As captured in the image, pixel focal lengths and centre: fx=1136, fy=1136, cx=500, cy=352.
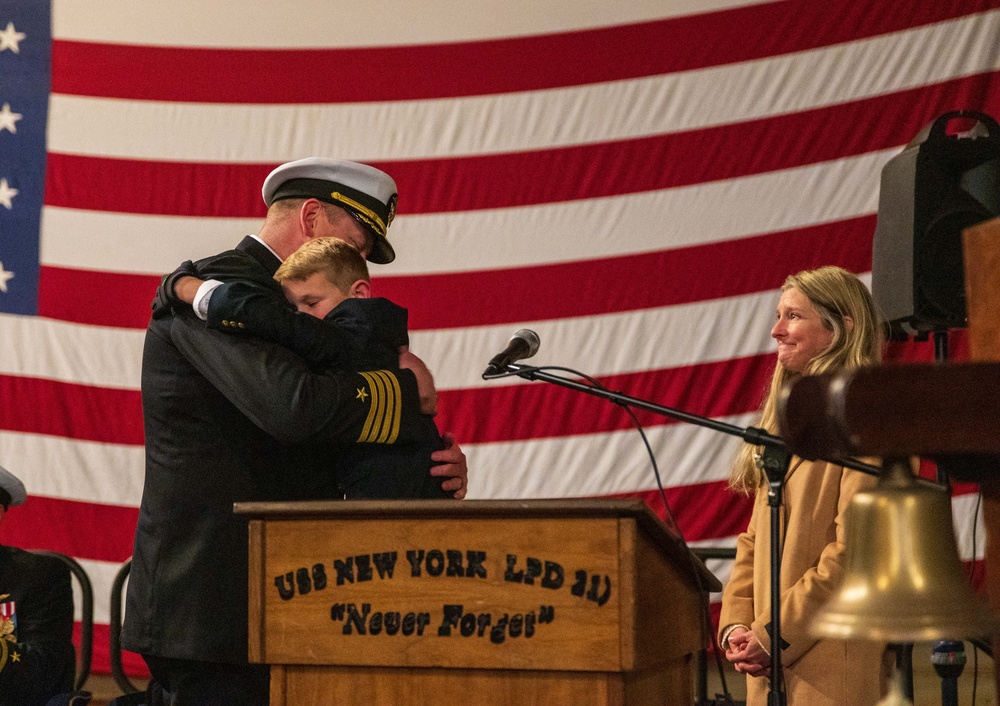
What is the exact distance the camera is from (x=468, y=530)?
1.61 meters

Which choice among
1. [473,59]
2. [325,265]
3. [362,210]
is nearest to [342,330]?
[325,265]

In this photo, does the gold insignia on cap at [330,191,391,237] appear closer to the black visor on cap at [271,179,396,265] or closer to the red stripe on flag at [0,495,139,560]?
the black visor on cap at [271,179,396,265]

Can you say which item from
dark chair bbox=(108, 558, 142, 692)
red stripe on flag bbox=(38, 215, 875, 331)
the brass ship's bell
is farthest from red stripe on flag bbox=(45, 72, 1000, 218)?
the brass ship's bell

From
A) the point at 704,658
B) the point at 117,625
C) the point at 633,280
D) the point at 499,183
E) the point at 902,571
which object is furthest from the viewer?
the point at 499,183

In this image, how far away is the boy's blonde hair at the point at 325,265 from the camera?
2.16 m

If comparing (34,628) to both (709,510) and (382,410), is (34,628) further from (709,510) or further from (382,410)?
(709,510)

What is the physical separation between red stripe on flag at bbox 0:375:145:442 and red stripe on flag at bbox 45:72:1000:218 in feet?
2.25

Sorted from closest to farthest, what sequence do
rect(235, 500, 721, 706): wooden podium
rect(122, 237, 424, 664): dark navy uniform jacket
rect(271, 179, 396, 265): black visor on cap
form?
1. rect(235, 500, 721, 706): wooden podium
2. rect(122, 237, 424, 664): dark navy uniform jacket
3. rect(271, 179, 396, 265): black visor on cap

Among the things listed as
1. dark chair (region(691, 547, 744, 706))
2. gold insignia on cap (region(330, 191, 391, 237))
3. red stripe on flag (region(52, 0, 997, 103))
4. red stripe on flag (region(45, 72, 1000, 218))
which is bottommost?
dark chair (region(691, 547, 744, 706))

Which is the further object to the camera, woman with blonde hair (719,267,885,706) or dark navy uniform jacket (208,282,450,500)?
woman with blonde hair (719,267,885,706)

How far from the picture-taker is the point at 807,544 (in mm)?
2529

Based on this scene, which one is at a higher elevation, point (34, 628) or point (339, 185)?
point (339, 185)

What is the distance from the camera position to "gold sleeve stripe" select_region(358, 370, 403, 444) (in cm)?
196

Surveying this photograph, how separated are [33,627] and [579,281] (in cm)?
208
